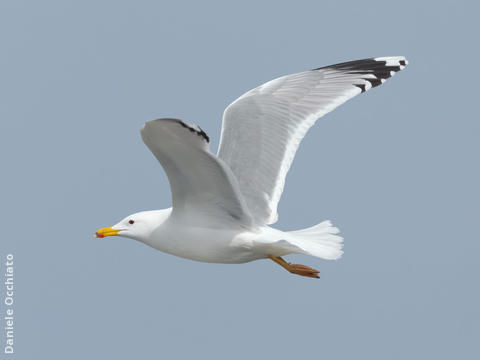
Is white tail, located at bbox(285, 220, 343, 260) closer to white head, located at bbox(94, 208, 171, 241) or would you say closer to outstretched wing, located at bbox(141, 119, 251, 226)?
outstretched wing, located at bbox(141, 119, 251, 226)

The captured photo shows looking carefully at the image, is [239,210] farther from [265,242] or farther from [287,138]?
[287,138]

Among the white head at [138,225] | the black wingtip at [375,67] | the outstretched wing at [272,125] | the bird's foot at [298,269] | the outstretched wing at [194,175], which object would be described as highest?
the black wingtip at [375,67]

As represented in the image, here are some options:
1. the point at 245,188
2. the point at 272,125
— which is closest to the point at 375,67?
the point at 272,125

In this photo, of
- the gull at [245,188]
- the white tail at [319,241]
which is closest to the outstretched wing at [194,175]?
the gull at [245,188]

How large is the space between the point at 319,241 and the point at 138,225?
1.65 metres

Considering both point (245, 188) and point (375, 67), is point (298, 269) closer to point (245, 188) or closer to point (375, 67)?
point (245, 188)

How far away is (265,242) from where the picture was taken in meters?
8.23

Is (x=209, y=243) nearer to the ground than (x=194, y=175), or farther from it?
nearer to the ground

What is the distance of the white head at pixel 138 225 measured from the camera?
852cm

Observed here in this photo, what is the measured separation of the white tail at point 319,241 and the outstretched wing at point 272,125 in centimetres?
33

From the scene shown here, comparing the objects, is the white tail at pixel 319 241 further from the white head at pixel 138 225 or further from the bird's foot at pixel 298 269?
the white head at pixel 138 225

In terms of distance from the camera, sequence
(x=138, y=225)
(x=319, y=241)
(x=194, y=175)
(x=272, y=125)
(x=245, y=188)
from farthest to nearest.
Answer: (x=272, y=125) < (x=245, y=188) < (x=138, y=225) < (x=319, y=241) < (x=194, y=175)

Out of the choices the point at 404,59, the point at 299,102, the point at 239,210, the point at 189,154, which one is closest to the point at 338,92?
the point at 299,102

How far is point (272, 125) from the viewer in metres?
9.06
